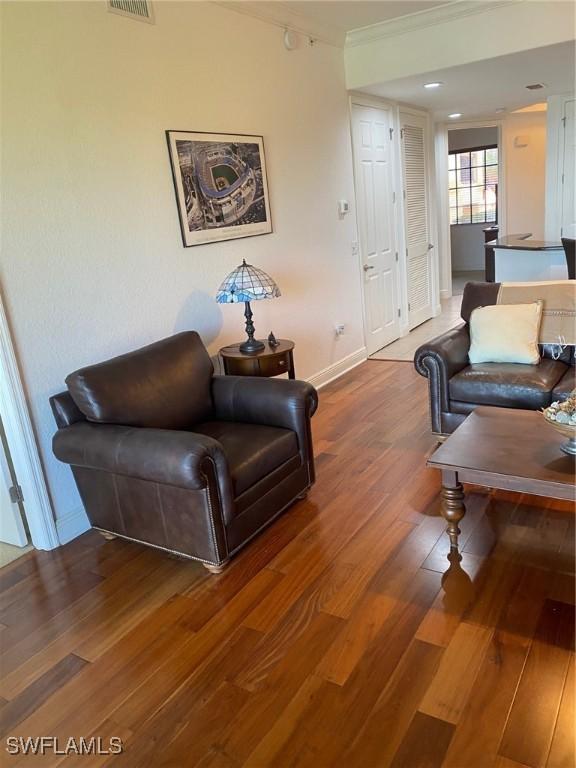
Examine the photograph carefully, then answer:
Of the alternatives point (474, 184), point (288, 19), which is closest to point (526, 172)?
point (474, 184)

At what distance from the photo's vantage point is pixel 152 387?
2.78 m

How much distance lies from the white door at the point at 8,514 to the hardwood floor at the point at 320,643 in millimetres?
160

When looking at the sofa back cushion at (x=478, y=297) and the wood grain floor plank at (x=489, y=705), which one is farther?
the sofa back cushion at (x=478, y=297)

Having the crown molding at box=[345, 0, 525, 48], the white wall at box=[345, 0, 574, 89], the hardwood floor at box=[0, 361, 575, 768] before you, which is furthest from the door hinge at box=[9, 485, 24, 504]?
the crown molding at box=[345, 0, 525, 48]

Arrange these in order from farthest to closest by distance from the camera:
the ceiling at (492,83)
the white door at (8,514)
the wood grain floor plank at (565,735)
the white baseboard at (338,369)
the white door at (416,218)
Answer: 1. the white door at (416,218)
2. the white baseboard at (338,369)
3. the ceiling at (492,83)
4. the white door at (8,514)
5. the wood grain floor plank at (565,735)

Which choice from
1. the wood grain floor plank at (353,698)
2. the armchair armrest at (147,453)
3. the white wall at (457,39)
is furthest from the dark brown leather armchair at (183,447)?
the white wall at (457,39)

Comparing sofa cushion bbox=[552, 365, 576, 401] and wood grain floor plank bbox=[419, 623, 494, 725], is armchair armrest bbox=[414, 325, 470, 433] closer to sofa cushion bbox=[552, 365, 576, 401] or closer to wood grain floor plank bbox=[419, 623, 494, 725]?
sofa cushion bbox=[552, 365, 576, 401]

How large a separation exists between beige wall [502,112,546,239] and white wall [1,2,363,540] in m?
5.01

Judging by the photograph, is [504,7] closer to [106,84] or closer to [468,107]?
[468,107]

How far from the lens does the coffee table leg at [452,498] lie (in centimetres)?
228

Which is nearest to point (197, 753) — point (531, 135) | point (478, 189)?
point (531, 135)

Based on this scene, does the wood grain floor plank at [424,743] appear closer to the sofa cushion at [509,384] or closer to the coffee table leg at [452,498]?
the coffee table leg at [452,498]

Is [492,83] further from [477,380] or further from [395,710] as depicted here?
[395,710]

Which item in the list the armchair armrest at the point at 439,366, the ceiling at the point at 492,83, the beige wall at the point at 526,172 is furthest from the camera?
the beige wall at the point at 526,172
